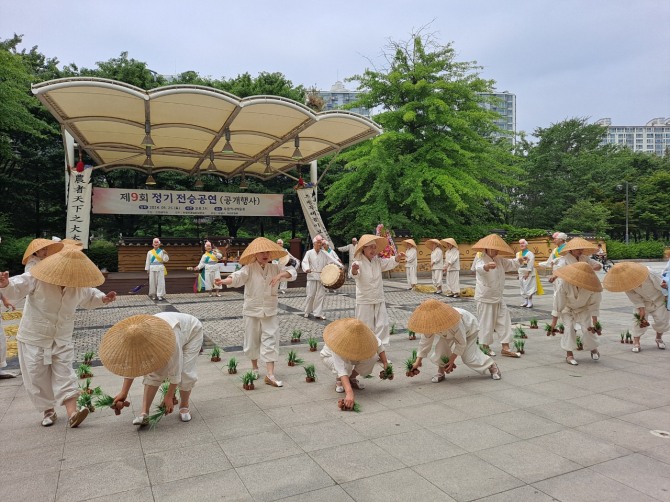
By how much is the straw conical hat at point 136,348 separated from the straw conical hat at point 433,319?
2383mm

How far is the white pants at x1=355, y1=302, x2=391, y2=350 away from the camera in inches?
227

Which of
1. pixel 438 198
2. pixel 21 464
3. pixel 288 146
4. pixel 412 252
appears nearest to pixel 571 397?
pixel 21 464

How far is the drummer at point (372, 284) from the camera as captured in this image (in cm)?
559

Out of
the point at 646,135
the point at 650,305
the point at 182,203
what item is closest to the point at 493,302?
the point at 650,305

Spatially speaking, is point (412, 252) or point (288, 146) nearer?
point (412, 252)

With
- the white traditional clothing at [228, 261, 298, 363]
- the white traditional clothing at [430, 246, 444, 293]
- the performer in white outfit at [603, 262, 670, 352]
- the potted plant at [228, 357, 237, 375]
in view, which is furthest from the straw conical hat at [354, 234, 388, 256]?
the white traditional clothing at [430, 246, 444, 293]

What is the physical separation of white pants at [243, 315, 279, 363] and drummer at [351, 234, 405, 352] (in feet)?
3.68

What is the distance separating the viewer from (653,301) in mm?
6758

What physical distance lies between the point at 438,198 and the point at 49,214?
1719cm

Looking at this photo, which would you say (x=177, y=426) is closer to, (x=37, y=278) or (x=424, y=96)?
(x=37, y=278)

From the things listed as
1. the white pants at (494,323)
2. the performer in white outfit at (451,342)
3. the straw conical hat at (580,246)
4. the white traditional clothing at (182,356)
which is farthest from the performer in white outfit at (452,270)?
the white traditional clothing at (182,356)

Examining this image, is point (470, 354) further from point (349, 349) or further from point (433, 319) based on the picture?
point (349, 349)

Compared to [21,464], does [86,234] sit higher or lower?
higher

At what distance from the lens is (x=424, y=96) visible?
19.6 metres
